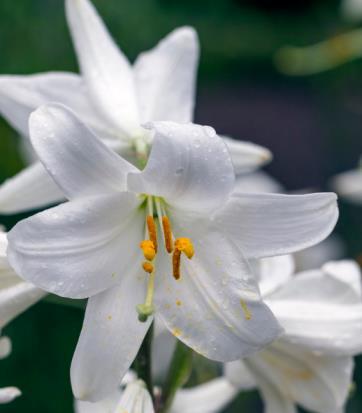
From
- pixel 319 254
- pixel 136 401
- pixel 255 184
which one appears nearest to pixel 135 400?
pixel 136 401

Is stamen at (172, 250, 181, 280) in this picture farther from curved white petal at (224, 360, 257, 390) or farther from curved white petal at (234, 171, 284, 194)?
curved white petal at (234, 171, 284, 194)

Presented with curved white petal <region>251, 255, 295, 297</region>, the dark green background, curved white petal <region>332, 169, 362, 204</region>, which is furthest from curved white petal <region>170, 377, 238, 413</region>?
the dark green background

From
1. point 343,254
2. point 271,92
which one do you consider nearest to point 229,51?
point 271,92

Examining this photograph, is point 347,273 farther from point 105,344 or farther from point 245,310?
point 105,344

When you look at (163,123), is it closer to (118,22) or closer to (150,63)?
(150,63)

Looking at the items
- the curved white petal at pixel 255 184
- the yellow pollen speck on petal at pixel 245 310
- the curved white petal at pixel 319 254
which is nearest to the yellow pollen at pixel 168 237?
the yellow pollen speck on petal at pixel 245 310

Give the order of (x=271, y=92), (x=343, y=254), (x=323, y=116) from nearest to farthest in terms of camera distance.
Result: (x=343, y=254) < (x=323, y=116) < (x=271, y=92)
